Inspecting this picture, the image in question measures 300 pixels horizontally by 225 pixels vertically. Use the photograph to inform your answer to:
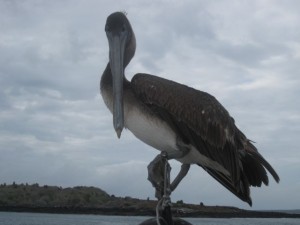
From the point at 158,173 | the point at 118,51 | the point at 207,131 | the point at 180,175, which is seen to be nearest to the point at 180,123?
the point at 207,131

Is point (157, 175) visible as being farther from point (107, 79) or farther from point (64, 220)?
point (64, 220)

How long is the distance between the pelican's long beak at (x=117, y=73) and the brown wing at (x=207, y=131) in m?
0.44

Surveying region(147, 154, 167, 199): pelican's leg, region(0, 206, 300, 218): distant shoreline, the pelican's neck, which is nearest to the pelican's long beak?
the pelican's neck

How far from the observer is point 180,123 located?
5.07m

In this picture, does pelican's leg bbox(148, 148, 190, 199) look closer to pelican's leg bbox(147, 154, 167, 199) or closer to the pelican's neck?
pelican's leg bbox(147, 154, 167, 199)

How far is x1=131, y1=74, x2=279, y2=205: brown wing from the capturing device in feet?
16.3

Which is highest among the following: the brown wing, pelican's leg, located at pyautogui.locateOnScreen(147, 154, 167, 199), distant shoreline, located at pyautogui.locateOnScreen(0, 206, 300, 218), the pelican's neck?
distant shoreline, located at pyautogui.locateOnScreen(0, 206, 300, 218)

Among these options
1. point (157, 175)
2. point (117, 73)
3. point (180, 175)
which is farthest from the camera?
point (180, 175)

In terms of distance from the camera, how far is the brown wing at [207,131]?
497 centimetres

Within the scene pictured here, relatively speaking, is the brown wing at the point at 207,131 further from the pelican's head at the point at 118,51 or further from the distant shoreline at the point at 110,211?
the distant shoreline at the point at 110,211

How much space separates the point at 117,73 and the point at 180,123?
33.2 inches

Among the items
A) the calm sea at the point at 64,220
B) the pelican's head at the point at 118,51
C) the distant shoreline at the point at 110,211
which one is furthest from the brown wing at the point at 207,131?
the distant shoreline at the point at 110,211

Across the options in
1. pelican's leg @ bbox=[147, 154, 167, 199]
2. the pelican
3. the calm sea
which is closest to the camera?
pelican's leg @ bbox=[147, 154, 167, 199]

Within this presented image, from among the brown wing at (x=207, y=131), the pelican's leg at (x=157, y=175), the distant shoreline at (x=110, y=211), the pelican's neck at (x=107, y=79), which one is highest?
the distant shoreline at (x=110, y=211)
